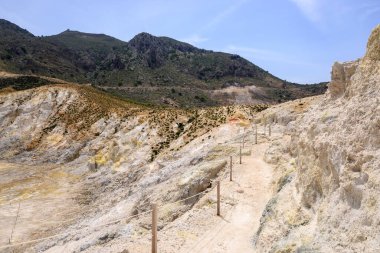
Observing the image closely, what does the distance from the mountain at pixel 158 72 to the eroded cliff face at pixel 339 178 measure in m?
102

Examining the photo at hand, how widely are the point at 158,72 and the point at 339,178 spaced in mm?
143655

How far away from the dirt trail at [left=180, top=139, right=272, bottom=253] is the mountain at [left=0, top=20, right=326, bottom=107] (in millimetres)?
94040

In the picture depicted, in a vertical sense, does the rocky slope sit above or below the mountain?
below

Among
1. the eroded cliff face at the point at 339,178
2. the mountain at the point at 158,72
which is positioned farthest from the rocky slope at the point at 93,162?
the mountain at the point at 158,72

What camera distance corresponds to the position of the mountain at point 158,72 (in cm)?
12481

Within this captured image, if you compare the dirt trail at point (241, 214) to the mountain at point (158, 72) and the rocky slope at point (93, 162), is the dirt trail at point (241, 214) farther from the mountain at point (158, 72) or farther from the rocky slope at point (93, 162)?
the mountain at point (158, 72)

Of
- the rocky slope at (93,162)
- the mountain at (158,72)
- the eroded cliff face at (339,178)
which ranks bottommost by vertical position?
the rocky slope at (93,162)

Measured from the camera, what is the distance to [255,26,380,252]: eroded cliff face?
23.1 ft

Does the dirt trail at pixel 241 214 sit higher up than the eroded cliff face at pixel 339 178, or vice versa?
the eroded cliff face at pixel 339 178

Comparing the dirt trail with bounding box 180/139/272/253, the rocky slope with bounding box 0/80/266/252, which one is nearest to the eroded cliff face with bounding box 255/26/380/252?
the dirt trail with bounding box 180/139/272/253

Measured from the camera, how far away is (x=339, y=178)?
26.6ft

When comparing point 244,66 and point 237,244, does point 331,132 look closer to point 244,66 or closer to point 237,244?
point 237,244

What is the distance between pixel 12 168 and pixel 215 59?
13816 cm

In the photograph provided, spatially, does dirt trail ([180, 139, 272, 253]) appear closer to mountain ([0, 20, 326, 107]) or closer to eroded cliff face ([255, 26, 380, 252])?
eroded cliff face ([255, 26, 380, 252])
